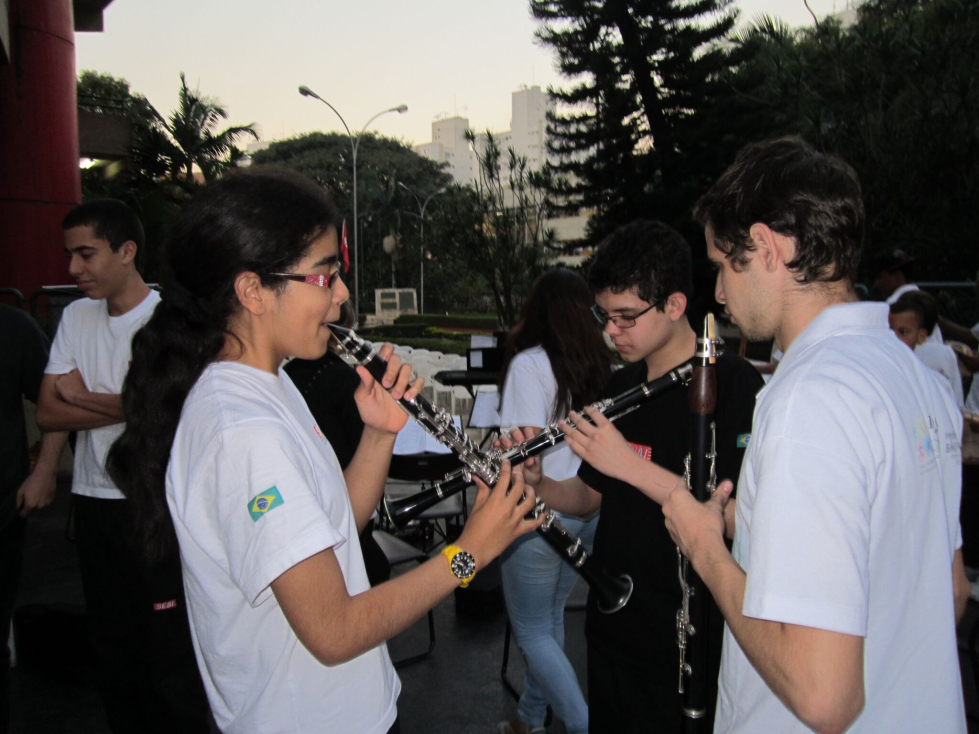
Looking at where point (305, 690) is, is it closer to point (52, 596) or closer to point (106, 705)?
point (106, 705)

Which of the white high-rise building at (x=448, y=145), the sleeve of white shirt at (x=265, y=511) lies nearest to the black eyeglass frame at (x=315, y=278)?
the sleeve of white shirt at (x=265, y=511)

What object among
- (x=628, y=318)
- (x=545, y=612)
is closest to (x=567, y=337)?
(x=628, y=318)

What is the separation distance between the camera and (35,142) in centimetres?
872

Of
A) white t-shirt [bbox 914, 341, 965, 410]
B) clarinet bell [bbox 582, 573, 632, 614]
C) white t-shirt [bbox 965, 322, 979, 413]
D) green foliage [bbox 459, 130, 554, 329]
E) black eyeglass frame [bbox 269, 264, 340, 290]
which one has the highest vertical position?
green foliage [bbox 459, 130, 554, 329]

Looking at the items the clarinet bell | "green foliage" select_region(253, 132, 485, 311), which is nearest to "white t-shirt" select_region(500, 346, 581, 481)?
the clarinet bell

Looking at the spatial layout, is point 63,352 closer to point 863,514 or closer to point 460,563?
point 460,563

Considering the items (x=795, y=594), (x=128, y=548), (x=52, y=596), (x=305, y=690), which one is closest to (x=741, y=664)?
(x=795, y=594)

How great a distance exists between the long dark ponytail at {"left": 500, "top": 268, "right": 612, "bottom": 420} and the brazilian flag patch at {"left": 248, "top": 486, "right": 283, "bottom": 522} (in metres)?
1.82

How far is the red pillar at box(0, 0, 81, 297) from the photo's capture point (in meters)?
8.46

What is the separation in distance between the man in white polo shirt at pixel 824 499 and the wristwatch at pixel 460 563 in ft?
1.43

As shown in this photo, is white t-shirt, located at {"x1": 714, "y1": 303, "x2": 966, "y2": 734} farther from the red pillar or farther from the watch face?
the red pillar

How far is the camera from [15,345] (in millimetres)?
3018

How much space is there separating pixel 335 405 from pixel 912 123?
14.0 meters

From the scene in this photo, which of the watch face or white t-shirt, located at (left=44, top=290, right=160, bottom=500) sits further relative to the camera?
white t-shirt, located at (left=44, top=290, right=160, bottom=500)
